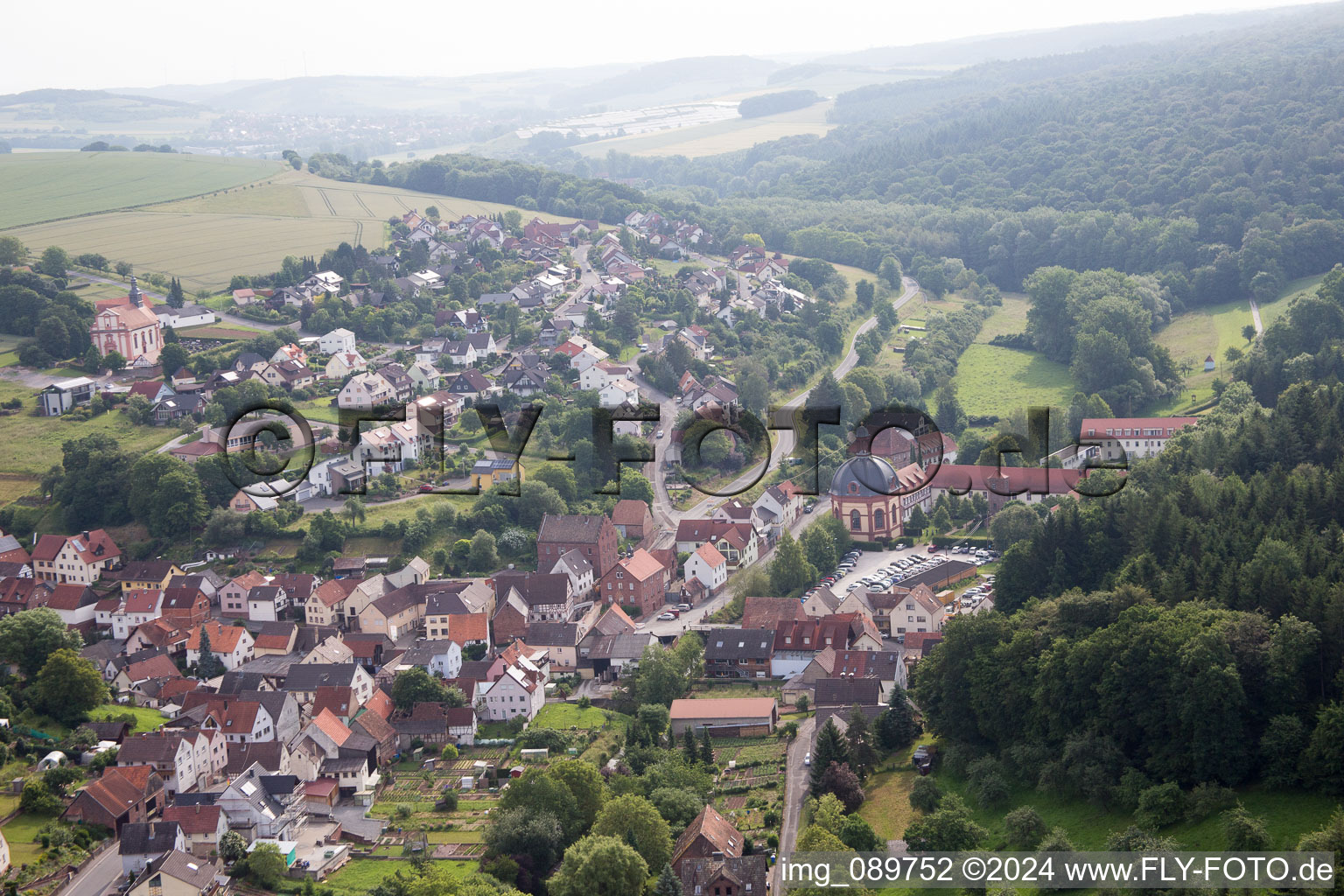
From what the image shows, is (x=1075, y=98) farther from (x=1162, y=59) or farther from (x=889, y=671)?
(x=889, y=671)

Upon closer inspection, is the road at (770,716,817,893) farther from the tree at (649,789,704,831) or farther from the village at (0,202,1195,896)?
the tree at (649,789,704,831)

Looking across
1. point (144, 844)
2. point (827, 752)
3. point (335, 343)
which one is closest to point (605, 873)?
point (827, 752)

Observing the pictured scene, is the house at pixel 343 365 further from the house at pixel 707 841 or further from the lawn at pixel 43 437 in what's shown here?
the house at pixel 707 841

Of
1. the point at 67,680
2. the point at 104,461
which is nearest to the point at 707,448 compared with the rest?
the point at 104,461

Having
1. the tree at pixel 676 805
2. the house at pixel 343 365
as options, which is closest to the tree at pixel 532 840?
the tree at pixel 676 805

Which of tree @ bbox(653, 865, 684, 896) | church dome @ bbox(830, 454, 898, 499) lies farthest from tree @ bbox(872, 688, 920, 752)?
church dome @ bbox(830, 454, 898, 499)

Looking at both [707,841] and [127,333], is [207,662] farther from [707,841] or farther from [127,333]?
[127,333]

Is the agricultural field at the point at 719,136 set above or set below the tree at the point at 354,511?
above
